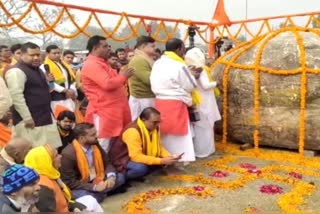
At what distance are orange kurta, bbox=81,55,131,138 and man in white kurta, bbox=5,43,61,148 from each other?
561mm

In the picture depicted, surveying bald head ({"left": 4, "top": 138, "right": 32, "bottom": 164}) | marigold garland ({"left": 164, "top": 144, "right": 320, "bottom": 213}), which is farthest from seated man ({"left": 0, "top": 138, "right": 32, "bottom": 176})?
marigold garland ({"left": 164, "top": 144, "right": 320, "bottom": 213})

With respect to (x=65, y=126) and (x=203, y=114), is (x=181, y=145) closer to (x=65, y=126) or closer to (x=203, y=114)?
(x=203, y=114)

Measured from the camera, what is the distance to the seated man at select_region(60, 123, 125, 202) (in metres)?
4.57

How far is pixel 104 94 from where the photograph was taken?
547 centimetres

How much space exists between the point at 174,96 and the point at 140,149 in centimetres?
93

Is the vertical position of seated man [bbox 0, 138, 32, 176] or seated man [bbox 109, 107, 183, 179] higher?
seated man [bbox 0, 138, 32, 176]

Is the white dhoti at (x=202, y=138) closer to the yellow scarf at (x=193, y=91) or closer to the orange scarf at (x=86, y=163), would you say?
the yellow scarf at (x=193, y=91)

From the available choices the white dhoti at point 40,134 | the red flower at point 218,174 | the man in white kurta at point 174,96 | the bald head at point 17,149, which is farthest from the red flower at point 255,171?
the bald head at point 17,149

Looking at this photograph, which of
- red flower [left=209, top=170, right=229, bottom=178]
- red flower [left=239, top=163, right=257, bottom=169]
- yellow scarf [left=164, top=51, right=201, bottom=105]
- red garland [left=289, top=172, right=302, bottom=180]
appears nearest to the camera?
red garland [left=289, top=172, right=302, bottom=180]

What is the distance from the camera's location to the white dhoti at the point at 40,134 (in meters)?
4.89

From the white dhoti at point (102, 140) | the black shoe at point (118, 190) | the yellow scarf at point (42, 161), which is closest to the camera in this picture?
the yellow scarf at point (42, 161)

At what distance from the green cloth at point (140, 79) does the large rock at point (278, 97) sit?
4.96 feet

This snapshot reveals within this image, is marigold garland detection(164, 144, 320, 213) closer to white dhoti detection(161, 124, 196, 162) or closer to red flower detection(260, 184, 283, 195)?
red flower detection(260, 184, 283, 195)

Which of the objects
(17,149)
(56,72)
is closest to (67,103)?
(56,72)
